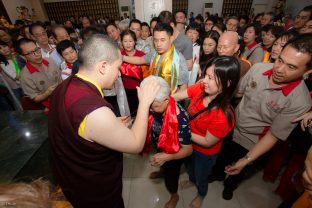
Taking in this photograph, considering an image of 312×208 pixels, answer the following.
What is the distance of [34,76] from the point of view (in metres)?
2.20

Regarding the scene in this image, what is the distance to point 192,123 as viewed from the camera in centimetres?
152

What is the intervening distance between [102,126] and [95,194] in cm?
69

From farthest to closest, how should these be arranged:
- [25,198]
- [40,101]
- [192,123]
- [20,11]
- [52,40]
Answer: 1. [20,11]
2. [52,40]
3. [40,101]
4. [192,123]
5. [25,198]

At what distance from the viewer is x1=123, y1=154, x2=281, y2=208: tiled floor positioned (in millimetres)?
1959

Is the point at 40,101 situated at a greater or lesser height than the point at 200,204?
greater

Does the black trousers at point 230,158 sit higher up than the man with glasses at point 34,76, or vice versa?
the man with glasses at point 34,76

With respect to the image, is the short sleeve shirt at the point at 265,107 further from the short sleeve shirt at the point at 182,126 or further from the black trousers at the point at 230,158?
the short sleeve shirt at the point at 182,126

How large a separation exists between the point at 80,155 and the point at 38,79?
171 centimetres

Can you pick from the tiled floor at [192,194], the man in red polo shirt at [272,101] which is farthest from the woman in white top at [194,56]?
the tiled floor at [192,194]

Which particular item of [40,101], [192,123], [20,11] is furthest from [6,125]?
[20,11]

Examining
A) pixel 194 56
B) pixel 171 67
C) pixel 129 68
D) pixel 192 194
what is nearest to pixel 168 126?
pixel 171 67

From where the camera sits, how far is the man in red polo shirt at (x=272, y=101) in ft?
4.01

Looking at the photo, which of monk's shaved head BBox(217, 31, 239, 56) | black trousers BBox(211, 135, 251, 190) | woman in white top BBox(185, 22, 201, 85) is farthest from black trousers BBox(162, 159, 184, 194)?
woman in white top BBox(185, 22, 201, 85)

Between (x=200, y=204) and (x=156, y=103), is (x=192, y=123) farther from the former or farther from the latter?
(x=200, y=204)
